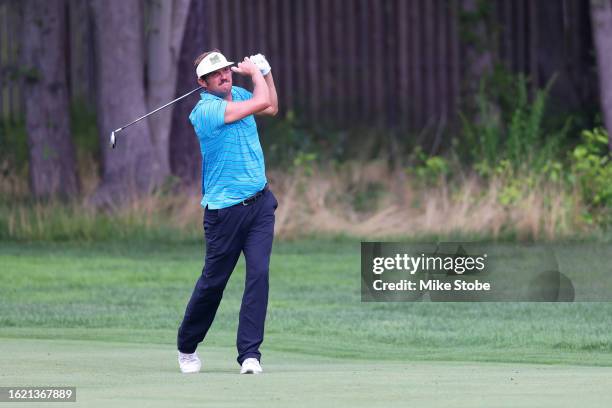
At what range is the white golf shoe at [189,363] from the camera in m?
9.48

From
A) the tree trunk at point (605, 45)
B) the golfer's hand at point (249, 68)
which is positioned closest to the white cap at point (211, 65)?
the golfer's hand at point (249, 68)

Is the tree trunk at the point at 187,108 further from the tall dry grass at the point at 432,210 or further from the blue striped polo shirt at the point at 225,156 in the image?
the blue striped polo shirt at the point at 225,156

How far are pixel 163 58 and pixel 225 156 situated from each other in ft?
38.0

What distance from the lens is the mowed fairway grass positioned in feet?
26.4

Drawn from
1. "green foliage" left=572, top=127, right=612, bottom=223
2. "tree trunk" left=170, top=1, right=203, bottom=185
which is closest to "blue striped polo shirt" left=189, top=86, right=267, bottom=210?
"green foliage" left=572, top=127, right=612, bottom=223

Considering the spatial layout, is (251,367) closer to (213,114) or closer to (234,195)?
(234,195)

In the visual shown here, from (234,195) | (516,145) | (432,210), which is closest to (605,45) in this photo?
(516,145)

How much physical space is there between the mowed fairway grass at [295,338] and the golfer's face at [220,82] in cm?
168

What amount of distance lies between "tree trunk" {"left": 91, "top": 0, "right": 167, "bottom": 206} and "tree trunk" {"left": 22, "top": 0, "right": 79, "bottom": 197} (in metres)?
1.14

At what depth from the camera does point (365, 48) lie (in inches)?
1104

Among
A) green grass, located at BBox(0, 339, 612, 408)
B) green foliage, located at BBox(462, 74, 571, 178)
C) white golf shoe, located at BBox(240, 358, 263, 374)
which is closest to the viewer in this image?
green grass, located at BBox(0, 339, 612, 408)

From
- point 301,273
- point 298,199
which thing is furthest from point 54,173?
point 301,273

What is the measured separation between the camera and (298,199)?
19.3 m

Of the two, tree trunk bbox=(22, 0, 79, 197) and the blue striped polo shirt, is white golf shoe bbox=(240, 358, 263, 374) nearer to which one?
the blue striped polo shirt
